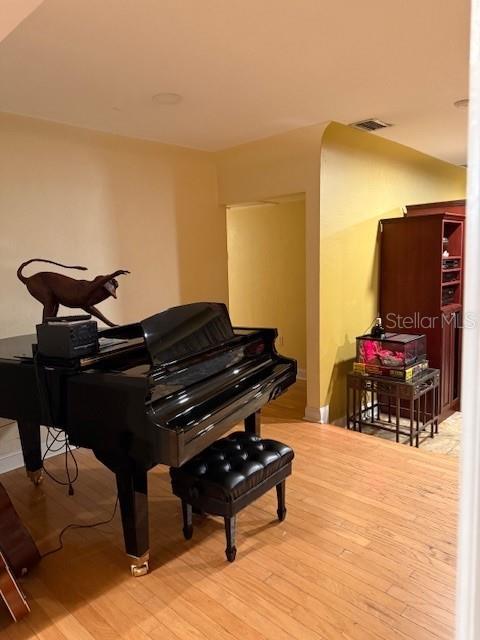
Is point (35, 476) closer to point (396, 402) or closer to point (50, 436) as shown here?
point (50, 436)

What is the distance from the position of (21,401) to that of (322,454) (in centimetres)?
205

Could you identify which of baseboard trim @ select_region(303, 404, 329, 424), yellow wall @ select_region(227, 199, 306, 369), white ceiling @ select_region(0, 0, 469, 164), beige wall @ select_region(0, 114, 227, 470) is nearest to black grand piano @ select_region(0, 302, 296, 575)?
beige wall @ select_region(0, 114, 227, 470)

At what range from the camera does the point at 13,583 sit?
5.95 feet

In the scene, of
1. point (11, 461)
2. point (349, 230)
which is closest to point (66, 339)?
point (11, 461)

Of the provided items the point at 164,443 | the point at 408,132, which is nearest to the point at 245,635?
the point at 164,443

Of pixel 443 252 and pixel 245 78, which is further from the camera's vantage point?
pixel 443 252

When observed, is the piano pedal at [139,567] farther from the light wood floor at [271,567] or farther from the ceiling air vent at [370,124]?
the ceiling air vent at [370,124]

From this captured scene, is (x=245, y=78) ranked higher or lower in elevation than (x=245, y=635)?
higher

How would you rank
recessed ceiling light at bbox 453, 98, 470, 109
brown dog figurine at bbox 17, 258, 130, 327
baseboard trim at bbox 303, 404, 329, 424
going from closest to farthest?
brown dog figurine at bbox 17, 258, 130, 327
recessed ceiling light at bbox 453, 98, 470, 109
baseboard trim at bbox 303, 404, 329, 424

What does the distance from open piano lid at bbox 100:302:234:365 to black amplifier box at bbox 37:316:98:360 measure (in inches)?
10.2

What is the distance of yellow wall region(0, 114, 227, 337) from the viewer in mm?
3119

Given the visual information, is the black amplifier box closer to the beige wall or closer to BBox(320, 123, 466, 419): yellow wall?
the beige wall

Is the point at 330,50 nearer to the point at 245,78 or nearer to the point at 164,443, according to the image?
the point at 245,78

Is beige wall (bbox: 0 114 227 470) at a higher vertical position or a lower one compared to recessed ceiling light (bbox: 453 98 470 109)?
lower
